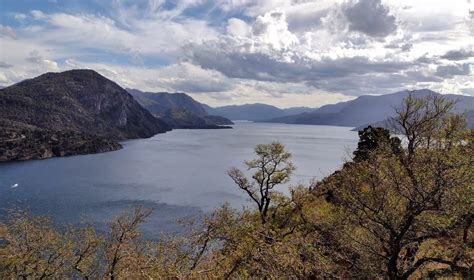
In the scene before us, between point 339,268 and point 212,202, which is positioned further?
point 212,202

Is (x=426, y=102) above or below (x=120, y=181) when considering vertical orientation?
above

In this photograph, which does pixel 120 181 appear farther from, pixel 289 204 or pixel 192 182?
pixel 289 204

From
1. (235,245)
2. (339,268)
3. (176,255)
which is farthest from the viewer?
(235,245)

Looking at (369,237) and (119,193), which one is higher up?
(369,237)

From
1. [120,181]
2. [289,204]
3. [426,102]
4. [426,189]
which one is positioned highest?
[426,102]

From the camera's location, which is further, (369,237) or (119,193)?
(119,193)

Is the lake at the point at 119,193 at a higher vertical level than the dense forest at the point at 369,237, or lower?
lower

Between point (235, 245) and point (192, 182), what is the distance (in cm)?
13817

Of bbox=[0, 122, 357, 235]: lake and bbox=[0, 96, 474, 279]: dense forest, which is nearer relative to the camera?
bbox=[0, 96, 474, 279]: dense forest

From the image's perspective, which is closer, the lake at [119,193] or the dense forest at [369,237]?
the dense forest at [369,237]

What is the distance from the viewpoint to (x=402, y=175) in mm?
21391

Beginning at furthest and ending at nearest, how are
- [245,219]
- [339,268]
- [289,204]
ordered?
[289,204], [245,219], [339,268]

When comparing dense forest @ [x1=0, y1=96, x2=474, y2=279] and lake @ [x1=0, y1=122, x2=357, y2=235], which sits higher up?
dense forest @ [x1=0, y1=96, x2=474, y2=279]

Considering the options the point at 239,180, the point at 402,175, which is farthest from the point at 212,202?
the point at 402,175
